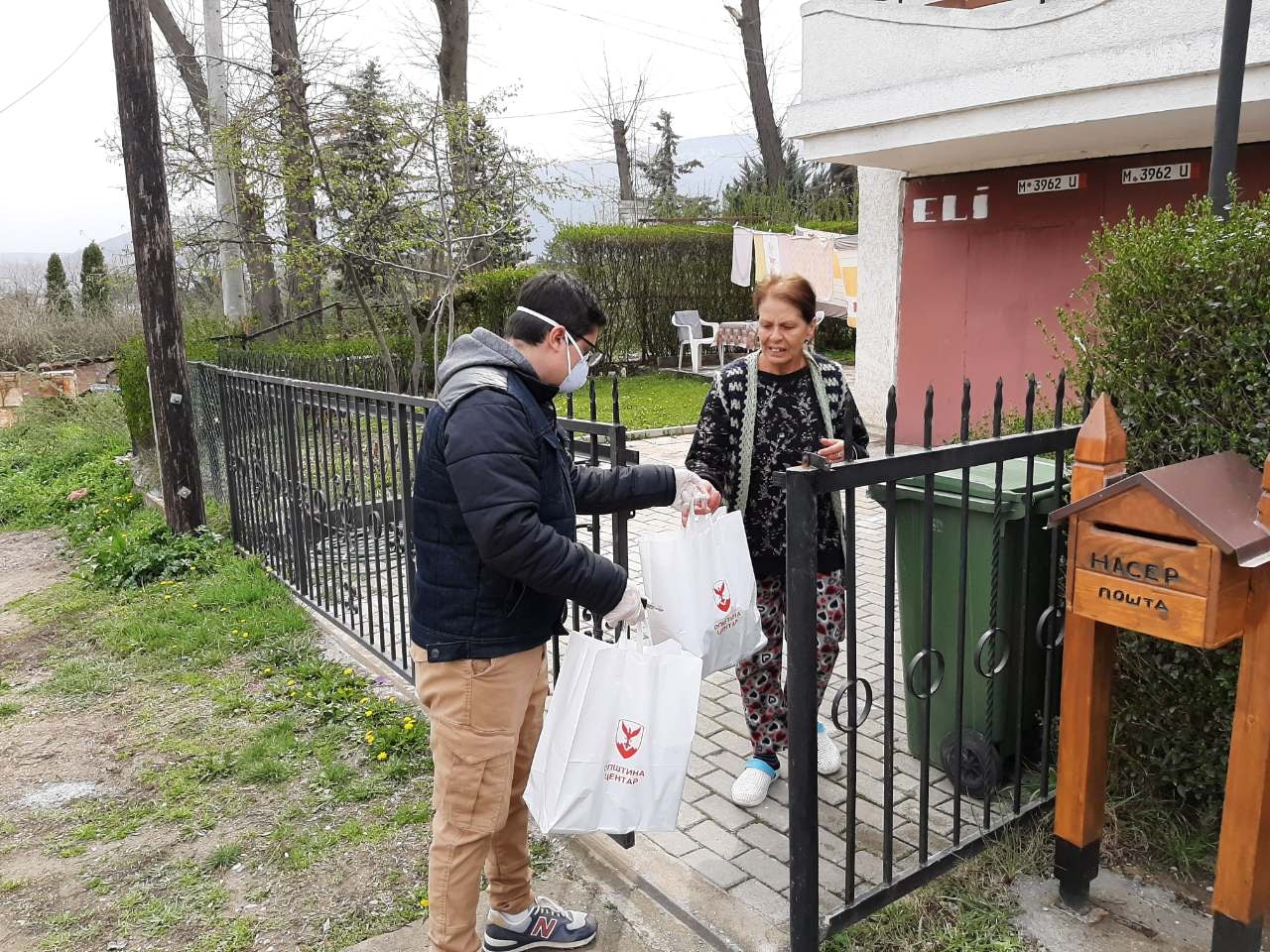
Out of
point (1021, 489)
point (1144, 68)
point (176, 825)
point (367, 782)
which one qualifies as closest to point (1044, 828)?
point (1021, 489)

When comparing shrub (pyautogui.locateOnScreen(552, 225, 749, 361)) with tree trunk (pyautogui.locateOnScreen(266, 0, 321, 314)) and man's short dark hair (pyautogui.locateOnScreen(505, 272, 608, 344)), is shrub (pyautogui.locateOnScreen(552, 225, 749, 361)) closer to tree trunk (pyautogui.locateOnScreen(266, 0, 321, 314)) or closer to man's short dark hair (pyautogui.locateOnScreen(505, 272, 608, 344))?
tree trunk (pyautogui.locateOnScreen(266, 0, 321, 314))

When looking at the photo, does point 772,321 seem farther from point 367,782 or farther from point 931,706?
point 367,782

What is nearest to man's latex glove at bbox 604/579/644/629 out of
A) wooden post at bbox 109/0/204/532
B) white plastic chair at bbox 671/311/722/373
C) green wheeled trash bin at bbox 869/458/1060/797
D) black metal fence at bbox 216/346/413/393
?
green wheeled trash bin at bbox 869/458/1060/797

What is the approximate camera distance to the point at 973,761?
119 inches

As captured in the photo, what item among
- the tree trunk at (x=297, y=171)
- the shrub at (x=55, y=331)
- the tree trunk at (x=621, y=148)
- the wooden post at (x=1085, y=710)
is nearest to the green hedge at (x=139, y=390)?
the tree trunk at (x=297, y=171)

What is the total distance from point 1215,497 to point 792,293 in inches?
50.9

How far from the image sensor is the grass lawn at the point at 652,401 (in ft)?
38.5

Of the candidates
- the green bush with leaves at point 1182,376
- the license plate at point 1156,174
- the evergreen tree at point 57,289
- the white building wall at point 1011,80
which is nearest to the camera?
the green bush with leaves at point 1182,376

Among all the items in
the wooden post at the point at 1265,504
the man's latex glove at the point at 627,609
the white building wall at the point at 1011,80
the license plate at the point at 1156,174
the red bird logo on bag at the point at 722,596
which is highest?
the white building wall at the point at 1011,80

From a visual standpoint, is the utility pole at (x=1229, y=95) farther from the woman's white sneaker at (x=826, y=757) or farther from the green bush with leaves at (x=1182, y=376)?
the woman's white sneaker at (x=826, y=757)

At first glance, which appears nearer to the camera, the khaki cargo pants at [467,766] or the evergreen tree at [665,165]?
the khaki cargo pants at [467,766]

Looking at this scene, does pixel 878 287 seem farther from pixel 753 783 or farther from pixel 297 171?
pixel 753 783

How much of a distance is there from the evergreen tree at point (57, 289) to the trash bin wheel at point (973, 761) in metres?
17.0

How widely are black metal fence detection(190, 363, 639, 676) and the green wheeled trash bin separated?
1005 millimetres
